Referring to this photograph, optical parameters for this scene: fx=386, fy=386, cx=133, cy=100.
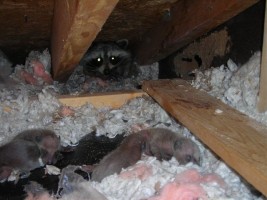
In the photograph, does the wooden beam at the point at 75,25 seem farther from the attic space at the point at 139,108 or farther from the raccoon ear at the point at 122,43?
the raccoon ear at the point at 122,43

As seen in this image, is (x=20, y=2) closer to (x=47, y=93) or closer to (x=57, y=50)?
(x=57, y=50)

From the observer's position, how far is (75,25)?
1679 mm

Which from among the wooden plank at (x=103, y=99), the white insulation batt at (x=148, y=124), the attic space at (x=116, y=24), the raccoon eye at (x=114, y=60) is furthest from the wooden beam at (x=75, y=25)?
A: the raccoon eye at (x=114, y=60)

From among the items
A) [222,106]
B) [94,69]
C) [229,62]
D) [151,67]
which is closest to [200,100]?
[222,106]

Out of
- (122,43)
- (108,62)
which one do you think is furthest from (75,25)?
(108,62)

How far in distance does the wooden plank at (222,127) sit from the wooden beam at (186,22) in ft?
1.02

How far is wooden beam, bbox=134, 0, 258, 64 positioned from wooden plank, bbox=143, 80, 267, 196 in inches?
12.2

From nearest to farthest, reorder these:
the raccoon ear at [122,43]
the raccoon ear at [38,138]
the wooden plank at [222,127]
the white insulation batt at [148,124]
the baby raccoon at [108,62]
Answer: the wooden plank at [222,127] < the white insulation batt at [148,124] < the raccoon ear at [38,138] < the raccoon ear at [122,43] < the baby raccoon at [108,62]

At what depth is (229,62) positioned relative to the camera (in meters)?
2.16

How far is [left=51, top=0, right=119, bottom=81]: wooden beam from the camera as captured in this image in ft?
5.03

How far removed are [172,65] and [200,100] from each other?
1.08 m

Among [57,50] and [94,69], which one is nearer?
[57,50]

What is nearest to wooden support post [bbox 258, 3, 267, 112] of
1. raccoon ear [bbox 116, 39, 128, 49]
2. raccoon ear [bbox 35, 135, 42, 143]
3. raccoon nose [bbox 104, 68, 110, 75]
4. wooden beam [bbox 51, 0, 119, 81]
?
wooden beam [bbox 51, 0, 119, 81]

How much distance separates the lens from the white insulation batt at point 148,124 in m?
1.45
